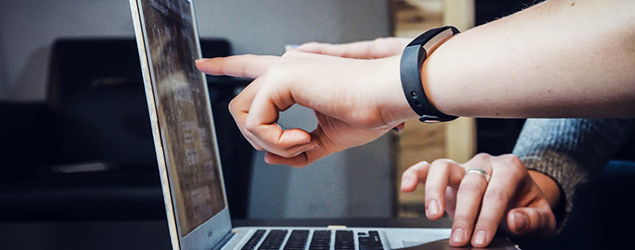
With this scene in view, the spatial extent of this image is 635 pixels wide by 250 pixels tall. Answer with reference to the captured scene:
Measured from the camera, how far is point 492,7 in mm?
1269

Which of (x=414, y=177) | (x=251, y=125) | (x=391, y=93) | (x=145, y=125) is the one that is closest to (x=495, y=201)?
(x=414, y=177)

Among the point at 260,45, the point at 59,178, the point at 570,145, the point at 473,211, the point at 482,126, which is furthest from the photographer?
the point at 59,178

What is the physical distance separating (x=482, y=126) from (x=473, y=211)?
2.39 ft

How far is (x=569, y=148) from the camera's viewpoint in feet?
3.04

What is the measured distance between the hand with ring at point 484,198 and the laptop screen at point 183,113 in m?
0.30

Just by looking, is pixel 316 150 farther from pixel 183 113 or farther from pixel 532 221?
pixel 532 221

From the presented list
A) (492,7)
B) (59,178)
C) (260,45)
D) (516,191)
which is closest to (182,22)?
(260,45)

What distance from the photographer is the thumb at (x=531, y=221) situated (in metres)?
0.69

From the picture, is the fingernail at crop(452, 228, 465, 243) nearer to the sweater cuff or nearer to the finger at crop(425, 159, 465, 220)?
the finger at crop(425, 159, 465, 220)

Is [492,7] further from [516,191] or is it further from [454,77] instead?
[454,77]

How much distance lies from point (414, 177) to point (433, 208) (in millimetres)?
83

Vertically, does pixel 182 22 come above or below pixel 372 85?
above

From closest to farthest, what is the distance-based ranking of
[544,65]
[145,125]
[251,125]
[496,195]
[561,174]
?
[544,65]
[251,125]
[496,195]
[561,174]
[145,125]

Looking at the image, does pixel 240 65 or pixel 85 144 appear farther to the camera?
Answer: pixel 85 144
